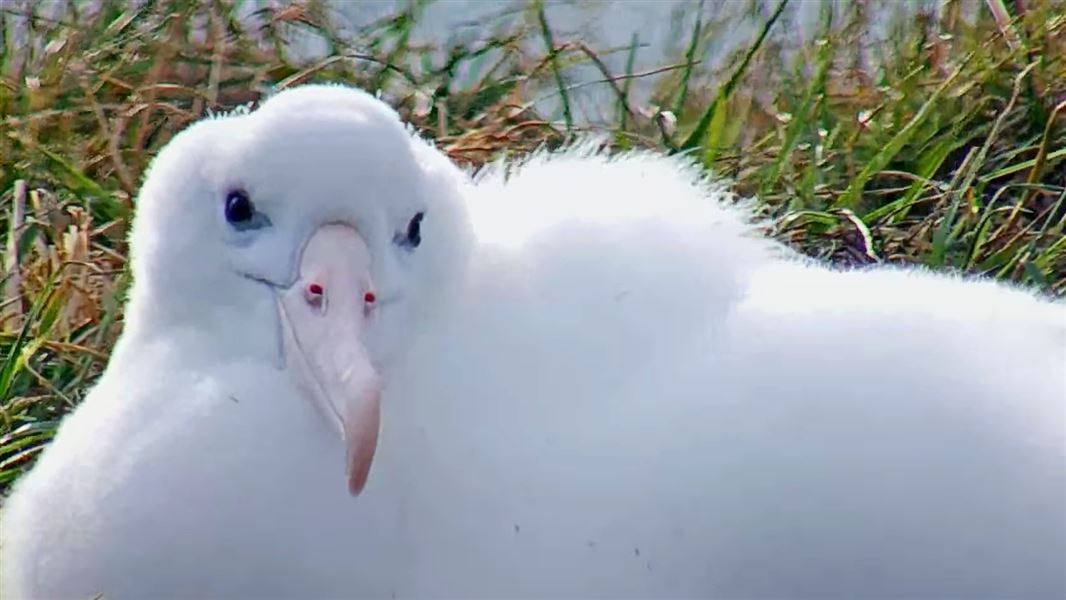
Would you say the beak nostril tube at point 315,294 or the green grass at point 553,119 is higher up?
the green grass at point 553,119

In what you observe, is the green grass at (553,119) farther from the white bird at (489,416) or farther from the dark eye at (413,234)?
the dark eye at (413,234)

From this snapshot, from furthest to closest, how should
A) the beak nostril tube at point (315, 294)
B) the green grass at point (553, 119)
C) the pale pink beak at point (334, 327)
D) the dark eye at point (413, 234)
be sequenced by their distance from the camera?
the green grass at point (553, 119), the dark eye at point (413, 234), the beak nostril tube at point (315, 294), the pale pink beak at point (334, 327)

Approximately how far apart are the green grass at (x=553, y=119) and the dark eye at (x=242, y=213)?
3.13 feet

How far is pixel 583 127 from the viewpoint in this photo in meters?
5.79

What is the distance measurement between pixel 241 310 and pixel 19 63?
2341 mm

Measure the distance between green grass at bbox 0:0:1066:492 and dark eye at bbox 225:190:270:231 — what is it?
954 millimetres

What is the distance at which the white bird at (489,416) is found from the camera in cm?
377

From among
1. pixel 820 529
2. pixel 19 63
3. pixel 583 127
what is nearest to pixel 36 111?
pixel 19 63

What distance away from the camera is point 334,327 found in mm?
3814

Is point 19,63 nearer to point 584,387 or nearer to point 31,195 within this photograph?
point 31,195

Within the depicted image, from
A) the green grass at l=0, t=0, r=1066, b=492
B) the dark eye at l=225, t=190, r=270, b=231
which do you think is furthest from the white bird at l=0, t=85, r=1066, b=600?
the green grass at l=0, t=0, r=1066, b=492

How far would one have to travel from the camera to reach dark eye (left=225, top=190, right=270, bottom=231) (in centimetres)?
395

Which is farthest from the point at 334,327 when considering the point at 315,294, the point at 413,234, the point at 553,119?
the point at 553,119

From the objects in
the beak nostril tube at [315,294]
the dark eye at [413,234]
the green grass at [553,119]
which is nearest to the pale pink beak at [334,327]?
the beak nostril tube at [315,294]
